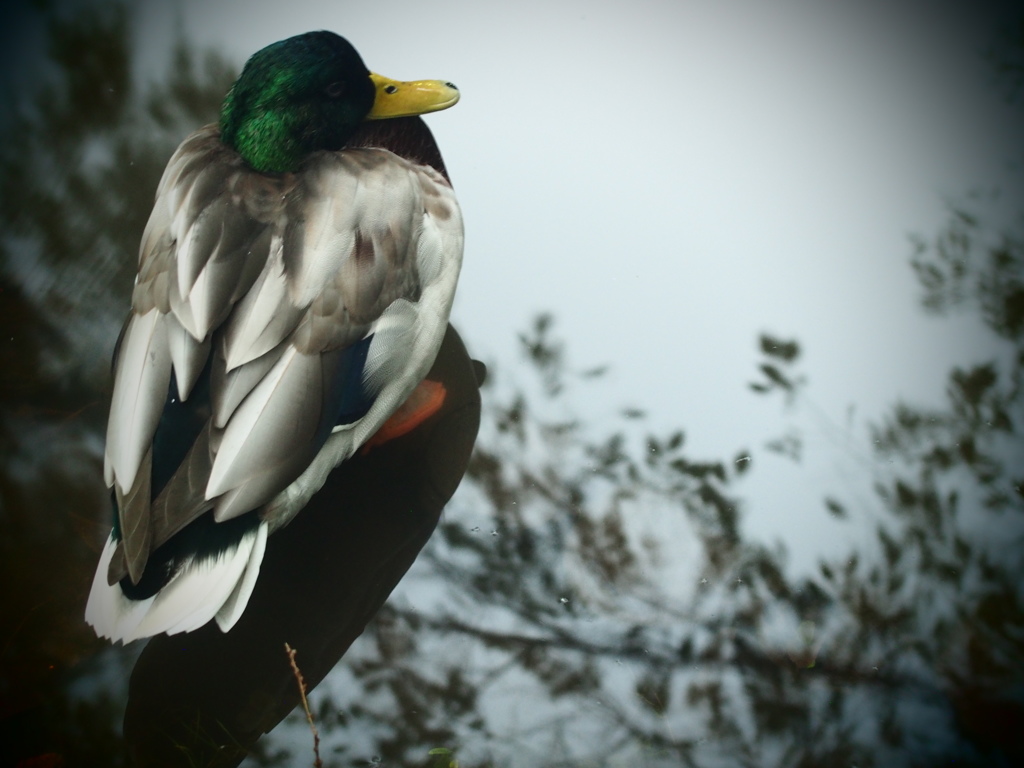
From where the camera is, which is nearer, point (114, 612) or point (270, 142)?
point (114, 612)

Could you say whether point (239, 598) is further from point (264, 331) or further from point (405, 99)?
point (405, 99)

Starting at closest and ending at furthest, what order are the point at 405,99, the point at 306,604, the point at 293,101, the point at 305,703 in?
1. the point at 305,703
2. the point at 306,604
3. the point at 293,101
4. the point at 405,99

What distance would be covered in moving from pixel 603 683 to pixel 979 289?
4.21 feet

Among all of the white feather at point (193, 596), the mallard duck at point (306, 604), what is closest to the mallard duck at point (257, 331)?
the white feather at point (193, 596)

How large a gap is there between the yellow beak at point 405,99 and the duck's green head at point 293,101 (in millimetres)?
35

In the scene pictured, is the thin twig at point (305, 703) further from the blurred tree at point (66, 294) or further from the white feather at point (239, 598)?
the blurred tree at point (66, 294)

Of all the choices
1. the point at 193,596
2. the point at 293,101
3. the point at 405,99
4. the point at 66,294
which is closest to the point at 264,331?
the point at 193,596

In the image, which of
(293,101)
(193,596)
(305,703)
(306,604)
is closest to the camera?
(193,596)

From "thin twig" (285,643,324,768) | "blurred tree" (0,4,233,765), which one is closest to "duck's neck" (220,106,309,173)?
"blurred tree" (0,4,233,765)

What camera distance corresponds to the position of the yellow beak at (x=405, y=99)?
1465mm

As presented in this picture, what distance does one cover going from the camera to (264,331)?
1.08 metres

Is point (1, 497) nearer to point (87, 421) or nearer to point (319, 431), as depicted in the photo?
point (87, 421)

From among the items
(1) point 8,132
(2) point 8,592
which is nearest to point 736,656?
(2) point 8,592

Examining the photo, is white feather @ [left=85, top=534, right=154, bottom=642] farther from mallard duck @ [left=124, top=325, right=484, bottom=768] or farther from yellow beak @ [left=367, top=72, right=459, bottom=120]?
yellow beak @ [left=367, top=72, right=459, bottom=120]
